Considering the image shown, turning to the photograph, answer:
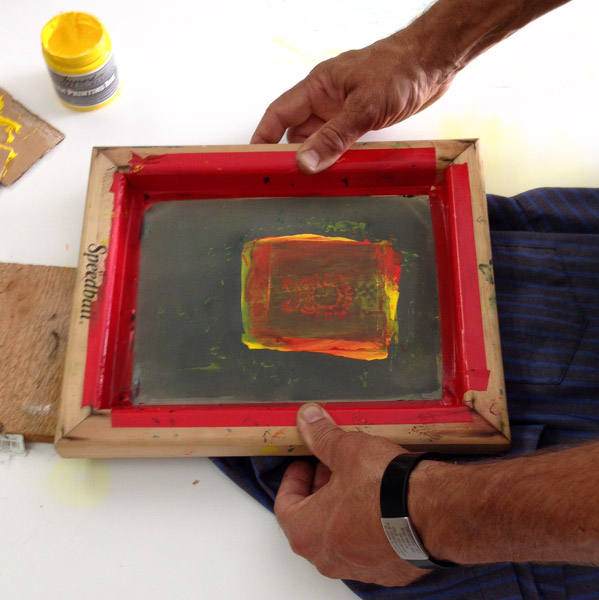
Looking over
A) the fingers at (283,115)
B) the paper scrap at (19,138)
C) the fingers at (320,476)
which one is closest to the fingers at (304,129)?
the fingers at (283,115)

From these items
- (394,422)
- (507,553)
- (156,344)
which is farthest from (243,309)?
(507,553)

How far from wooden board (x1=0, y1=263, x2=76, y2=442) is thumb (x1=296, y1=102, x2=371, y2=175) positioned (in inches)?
18.4

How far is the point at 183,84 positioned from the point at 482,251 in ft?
2.41

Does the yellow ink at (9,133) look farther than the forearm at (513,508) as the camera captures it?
Yes

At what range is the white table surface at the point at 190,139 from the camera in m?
0.91

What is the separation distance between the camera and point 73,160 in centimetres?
118

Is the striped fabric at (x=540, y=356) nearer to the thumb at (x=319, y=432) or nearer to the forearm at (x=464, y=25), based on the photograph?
the thumb at (x=319, y=432)

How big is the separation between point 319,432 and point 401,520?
18 cm

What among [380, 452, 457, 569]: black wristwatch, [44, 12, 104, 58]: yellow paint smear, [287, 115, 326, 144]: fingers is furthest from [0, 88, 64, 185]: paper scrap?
[380, 452, 457, 569]: black wristwatch

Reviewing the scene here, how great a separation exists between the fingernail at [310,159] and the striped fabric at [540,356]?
34 centimetres

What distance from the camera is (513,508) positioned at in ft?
2.12

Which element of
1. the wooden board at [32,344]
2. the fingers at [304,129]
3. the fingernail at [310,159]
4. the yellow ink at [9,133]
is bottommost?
the wooden board at [32,344]

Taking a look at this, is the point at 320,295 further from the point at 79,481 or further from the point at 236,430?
the point at 79,481

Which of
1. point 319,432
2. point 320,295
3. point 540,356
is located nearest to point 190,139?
point 320,295
